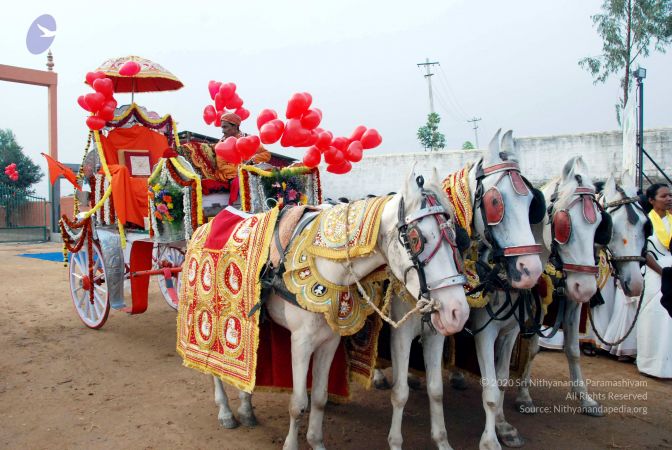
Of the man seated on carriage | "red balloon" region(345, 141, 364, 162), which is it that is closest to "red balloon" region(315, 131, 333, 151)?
"red balloon" region(345, 141, 364, 162)

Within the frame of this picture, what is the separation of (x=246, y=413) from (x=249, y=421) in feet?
0.19

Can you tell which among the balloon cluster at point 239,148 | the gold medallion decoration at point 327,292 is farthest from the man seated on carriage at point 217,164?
the gold medallion decoration at point 327,292

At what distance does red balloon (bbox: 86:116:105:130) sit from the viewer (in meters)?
5.35

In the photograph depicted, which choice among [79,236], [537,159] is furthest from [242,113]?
[537,159]

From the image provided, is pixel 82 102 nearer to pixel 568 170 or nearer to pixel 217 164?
pixel 217 164

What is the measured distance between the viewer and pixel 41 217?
18562 mm

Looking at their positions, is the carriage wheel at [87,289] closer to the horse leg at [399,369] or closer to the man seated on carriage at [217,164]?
the man seated on carriage at [217,164]

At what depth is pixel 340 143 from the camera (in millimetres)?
4566

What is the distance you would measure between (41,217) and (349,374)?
18.9 m

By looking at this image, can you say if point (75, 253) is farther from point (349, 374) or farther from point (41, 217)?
point (41, 217)

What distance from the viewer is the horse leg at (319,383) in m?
2.89

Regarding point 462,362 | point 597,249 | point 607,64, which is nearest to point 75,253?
point 462,362

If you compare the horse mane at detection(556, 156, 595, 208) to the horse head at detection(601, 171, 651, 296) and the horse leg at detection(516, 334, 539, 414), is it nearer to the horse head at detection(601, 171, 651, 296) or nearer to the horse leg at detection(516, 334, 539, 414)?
the horse head at detection(601, 171, 651, 296)

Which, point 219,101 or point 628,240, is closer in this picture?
point 628,240
